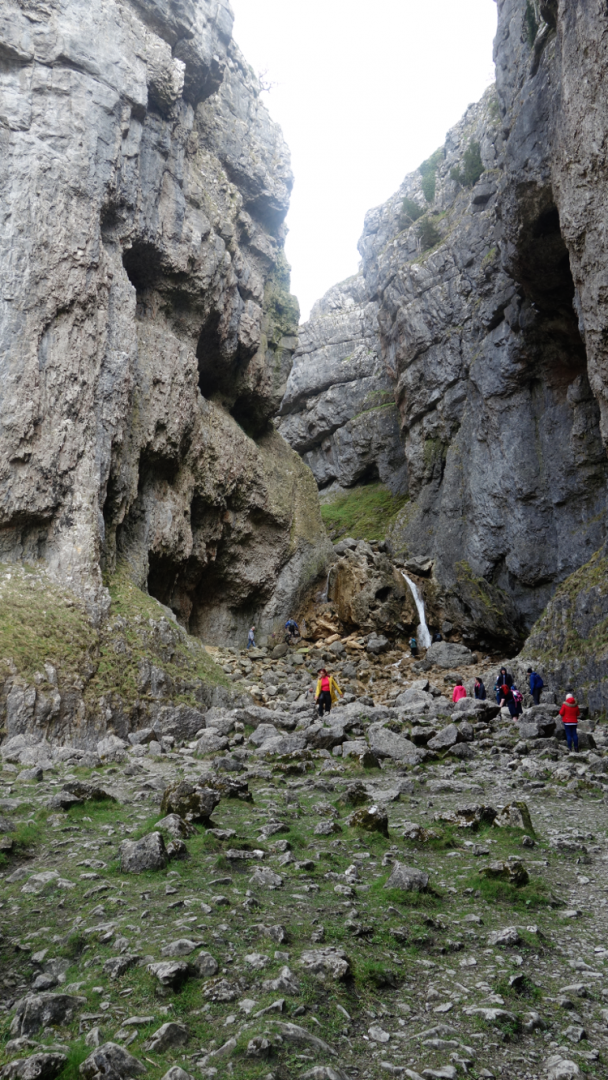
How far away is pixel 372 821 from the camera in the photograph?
9.36 meters

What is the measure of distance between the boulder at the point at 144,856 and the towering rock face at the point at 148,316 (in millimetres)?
14026

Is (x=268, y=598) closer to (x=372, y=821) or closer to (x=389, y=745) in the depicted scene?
Answer: (x=389, y=745)

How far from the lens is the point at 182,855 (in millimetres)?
7758

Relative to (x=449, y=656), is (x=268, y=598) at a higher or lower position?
higher

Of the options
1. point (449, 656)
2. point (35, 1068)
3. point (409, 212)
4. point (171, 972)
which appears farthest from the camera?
point (409, 212)

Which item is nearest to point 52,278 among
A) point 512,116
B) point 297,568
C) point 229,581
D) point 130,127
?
point 130,127

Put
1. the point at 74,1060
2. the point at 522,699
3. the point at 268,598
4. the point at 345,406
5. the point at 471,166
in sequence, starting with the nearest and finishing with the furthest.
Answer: the point at 74,1060 < the point at 522,699 < the point at 268,598 < the point at 471,166 < the point at 345,406

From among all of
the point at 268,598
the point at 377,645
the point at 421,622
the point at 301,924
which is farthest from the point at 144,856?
the point at 421,622

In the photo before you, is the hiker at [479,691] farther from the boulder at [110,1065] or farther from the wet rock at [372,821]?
the boulder at [110,1065]

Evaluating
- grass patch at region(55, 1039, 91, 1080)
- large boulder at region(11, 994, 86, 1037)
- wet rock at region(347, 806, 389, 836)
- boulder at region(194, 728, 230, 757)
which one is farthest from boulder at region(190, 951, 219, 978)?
boulder at region(194, 728, 230, 757)

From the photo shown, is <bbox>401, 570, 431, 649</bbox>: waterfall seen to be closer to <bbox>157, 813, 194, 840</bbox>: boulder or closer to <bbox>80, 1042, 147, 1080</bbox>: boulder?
<bbox>157, 813, 194, 840</bbox>: boulder

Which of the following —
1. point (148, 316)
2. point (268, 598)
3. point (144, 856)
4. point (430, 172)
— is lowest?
point (144, 856)

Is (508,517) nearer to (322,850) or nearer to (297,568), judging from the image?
(297,568)

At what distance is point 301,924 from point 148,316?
29928 mm
